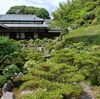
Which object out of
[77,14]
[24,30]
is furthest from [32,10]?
[77,14]

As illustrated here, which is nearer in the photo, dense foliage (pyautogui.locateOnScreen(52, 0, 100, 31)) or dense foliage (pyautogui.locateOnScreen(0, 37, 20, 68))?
dense foliage (pyautogui.locateOnScreen(0, 37, 20, 68))

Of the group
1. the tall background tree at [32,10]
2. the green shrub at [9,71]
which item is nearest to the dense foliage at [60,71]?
the green shrub at [9,71]

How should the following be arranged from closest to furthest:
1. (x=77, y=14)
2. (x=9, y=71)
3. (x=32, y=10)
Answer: (x=9, y=71) → (x=77, y=14) → (x=32, y=10)

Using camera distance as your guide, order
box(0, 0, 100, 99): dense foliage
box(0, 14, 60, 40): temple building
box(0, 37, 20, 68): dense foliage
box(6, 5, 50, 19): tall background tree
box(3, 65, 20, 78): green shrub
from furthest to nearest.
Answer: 1. box(6, 5, 50, 19): tall background tree
2. box(0, 14, 60, 40): temple building
3. box(0, 37, 20, 68): dense foliage
4. box(3, 65, 20, 78): green shrub
5. box(0, 0, 100, 99): dense foliage

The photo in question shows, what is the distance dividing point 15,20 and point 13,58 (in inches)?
1365

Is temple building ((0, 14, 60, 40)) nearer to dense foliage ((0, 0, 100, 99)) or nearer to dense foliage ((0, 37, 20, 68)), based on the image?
dense foliage ((0, 0, 100, 99))

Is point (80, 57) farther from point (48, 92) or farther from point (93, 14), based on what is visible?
point (93, 14)

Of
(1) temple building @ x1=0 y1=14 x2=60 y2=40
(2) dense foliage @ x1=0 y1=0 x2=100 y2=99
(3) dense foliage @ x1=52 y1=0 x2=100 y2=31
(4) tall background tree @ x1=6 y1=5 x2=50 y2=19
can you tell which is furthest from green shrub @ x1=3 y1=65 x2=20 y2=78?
(4) tall background tree @ x1=6 y1=5 x2=50 y2=19

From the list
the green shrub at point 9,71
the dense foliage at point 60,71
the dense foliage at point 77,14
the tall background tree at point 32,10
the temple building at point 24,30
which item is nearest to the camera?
the dense foliage at point 60,71

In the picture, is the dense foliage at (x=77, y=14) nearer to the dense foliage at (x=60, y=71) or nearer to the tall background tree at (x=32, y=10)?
the dense foliage at (x=60, y=71)

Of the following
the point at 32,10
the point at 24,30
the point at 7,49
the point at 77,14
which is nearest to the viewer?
the point at 7,49

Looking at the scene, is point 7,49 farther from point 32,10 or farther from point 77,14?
point 32,10

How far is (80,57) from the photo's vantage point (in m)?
14.0

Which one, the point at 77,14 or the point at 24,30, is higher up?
the point at 77,14
